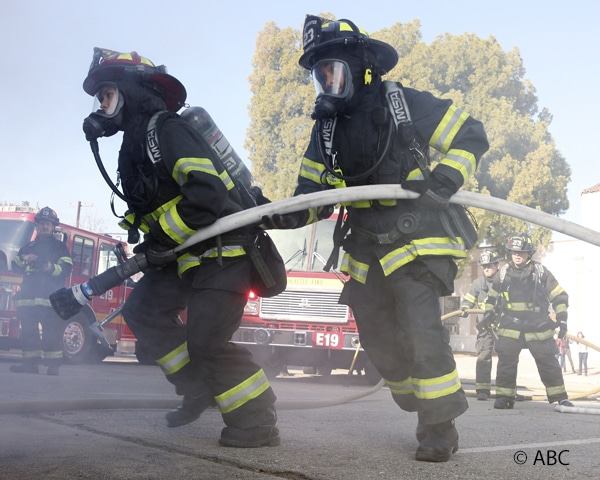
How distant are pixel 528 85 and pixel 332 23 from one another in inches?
982

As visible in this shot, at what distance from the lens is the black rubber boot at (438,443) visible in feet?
11.2

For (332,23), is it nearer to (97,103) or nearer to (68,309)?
(97,103)

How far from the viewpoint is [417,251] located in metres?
3.67

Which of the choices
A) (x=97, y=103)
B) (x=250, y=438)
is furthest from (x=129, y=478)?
(x=97, y=103)

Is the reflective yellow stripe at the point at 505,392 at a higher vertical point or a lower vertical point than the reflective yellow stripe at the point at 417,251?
lower

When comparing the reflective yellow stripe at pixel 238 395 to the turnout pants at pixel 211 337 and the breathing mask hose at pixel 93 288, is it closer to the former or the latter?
the turnout pants at pixel 211 337

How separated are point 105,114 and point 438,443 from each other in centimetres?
222

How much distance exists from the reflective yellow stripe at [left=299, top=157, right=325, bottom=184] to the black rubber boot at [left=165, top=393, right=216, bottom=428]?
1243 millimetres

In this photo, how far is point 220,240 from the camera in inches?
149

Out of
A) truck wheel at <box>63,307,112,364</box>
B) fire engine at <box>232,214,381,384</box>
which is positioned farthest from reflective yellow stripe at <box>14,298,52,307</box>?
truck wheel at <box>63,307,112,364</box>

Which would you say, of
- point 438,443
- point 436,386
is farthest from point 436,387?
point 438,443

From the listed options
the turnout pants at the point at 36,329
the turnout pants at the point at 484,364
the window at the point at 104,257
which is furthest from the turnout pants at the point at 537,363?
the window at the point at 104,257

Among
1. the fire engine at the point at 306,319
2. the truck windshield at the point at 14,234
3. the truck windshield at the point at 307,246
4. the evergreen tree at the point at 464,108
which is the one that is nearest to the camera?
the fire engine at the point at 306,319

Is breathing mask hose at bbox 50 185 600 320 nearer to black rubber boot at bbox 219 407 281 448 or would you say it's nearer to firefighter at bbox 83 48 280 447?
firefighter at bbox 83 48 280 447
